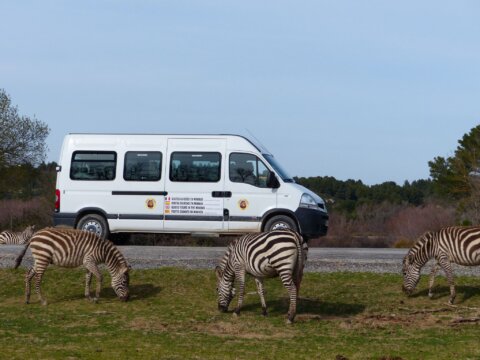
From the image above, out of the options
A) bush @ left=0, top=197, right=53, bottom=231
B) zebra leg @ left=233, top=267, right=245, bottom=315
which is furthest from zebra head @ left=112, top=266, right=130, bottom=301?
bush @ left=0, top=197, right=53, bottom=231

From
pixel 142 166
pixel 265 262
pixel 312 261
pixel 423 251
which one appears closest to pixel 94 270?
pixel 265 262

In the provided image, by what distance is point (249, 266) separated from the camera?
1745 centimetres

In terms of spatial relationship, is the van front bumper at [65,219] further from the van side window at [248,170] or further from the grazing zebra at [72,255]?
the grazing zebra at [72,255]

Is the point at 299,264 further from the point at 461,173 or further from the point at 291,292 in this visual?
the point at 461,173

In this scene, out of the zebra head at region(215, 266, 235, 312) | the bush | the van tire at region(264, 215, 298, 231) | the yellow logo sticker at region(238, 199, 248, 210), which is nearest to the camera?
the zebra head at region(215, 266, 235, 312)

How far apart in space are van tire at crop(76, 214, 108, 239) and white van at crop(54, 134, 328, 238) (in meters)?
0.03

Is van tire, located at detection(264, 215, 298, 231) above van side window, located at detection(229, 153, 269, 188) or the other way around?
the other way around

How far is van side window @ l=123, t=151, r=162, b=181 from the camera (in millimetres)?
26478

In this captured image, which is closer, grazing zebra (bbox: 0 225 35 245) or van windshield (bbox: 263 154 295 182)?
van windshield (bbox: 263 154 295 182)

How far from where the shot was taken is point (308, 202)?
25469mm

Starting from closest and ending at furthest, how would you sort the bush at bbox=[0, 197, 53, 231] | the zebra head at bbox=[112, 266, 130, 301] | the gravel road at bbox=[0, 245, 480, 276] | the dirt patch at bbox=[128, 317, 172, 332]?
the dirt patch at bbox=[128, 317, 172, 332] < the zebra head at bbox=[112, 266, 130, 301] < the gravel road at bbox=[0, 245, 480, 276] < the bush at bbox=[0, 197, 53, 231]

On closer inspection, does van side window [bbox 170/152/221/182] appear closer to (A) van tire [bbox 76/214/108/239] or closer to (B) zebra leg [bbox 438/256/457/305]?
(A) van tire [bbox 76/214/108/239]

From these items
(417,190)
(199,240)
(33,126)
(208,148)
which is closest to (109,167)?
(208,148)

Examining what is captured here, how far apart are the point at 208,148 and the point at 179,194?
1.54m
